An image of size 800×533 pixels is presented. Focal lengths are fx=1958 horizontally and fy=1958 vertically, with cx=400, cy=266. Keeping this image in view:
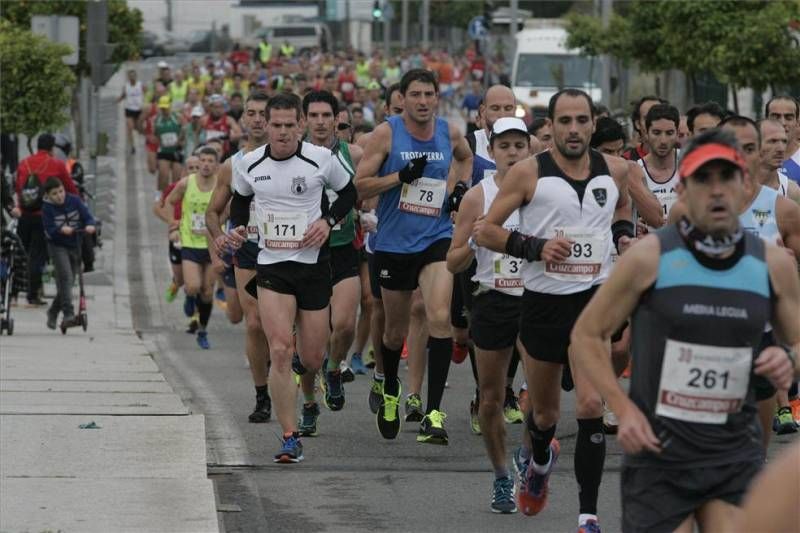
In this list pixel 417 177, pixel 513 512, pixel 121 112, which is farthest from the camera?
pixel 121 112

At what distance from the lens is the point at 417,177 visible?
1142cm

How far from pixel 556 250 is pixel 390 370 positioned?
364 cm

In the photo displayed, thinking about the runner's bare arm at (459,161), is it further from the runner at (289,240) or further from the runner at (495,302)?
the runner at (495,302)

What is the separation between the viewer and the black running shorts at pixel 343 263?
12266 millimetres

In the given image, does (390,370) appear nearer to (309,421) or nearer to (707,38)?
(309,421)

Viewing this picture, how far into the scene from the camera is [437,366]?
37.8ft

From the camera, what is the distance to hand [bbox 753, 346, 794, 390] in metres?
5.97

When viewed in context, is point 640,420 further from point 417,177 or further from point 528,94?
point 528,94

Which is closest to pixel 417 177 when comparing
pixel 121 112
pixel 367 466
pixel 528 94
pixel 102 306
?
pixel 367 466

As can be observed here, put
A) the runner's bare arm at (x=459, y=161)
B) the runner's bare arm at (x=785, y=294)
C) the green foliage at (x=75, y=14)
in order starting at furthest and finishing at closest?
the green foliage at (x=75, y=14)
the runner's bare arm at (x=459, y=161)
the runner's bare arm at (x=785, y=294)

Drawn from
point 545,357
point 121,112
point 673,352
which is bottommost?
point 121,112

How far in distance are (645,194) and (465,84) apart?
5129 centimetres

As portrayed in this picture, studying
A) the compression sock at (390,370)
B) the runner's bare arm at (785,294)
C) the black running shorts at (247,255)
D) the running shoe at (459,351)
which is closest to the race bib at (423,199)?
the compression sock at (390,370)

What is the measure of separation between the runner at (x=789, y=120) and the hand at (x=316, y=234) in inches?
138
